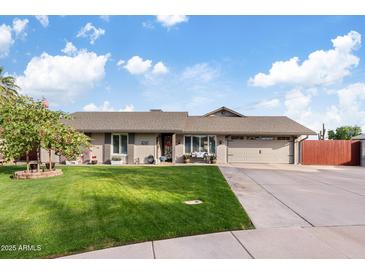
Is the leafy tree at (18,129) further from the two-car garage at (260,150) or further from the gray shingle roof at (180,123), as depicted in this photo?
the two-car garage at (260,150)

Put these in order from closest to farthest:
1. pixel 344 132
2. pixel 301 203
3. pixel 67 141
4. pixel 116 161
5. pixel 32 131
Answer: pixel 301 203
pixel 32 131
pixel 67 141
pixel 116 161
pixel 344 132

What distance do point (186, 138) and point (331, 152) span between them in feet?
41.3

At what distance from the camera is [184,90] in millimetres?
24922

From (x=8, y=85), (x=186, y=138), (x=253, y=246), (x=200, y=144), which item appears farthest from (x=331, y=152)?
(x=8, y=85)

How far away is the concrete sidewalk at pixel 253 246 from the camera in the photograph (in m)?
3.93

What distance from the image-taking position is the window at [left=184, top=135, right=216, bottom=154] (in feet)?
68.4

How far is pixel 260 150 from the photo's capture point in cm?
2088

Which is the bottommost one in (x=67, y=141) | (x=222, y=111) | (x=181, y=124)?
(x=67, y=141)

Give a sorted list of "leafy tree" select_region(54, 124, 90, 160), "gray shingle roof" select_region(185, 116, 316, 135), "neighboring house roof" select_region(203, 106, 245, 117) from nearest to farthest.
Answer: "leafy tree" select_region(54, 124, 90, 160) → "gray shingle roof" select_region(185, 116, 316, 135) → "neighboring house roof" select_region(203, 106, 245, 117)

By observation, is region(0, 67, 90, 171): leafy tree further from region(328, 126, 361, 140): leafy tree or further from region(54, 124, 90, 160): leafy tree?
region(328, 126, 361, 140): leafy tree

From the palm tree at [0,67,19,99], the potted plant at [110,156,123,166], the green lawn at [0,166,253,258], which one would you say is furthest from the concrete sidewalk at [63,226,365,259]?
Result: the palm tree at [0,67,19,99]

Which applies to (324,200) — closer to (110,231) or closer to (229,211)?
(229,211)

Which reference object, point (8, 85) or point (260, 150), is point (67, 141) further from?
point (8, 85)
